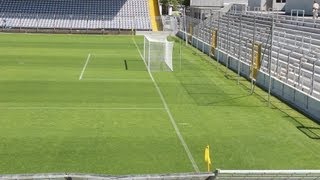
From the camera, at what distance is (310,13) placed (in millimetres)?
42156

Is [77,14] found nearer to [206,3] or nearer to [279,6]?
[206,3]

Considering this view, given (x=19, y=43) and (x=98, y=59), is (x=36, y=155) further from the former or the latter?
(x=19, y=43)

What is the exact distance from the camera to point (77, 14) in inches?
2378

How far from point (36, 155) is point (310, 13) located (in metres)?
34.2

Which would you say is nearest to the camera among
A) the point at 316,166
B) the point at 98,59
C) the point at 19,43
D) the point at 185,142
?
the point at 316,166

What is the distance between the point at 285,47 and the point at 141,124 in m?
12.4

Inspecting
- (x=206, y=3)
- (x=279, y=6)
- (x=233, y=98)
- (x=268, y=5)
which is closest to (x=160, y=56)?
(x=233, y=98)

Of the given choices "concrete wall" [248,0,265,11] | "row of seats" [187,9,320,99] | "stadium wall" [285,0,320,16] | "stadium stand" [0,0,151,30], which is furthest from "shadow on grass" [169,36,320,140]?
"concrete wall" [248,0,265,11]

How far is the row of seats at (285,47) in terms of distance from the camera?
62.8ft

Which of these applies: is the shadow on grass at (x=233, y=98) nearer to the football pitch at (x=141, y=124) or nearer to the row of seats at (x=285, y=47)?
the football pitch at (x=141, y=124)

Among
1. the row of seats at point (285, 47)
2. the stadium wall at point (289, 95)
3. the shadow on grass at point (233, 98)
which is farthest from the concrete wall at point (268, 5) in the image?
the shadow on grass at point (233, 98)

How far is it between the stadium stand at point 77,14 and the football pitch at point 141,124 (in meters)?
31.6

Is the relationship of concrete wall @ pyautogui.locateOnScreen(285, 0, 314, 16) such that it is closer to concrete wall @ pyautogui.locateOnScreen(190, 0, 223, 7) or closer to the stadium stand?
the stadium stand

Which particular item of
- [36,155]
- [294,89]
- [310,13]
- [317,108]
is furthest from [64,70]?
[310,13]
